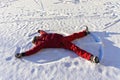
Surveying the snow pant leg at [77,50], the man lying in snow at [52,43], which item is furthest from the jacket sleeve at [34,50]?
the snow pant leg at [77,50]

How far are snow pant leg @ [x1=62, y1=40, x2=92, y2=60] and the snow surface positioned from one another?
0.24 ft

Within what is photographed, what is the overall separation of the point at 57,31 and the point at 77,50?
43.3 inches

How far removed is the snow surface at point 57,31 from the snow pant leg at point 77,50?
0.24 ft

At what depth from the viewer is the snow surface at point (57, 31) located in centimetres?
326

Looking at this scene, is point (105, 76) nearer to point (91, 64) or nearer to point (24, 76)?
point (91, 64)

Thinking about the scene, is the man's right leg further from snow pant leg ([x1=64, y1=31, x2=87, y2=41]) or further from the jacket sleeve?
the jacket sleeve

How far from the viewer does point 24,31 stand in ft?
15.2

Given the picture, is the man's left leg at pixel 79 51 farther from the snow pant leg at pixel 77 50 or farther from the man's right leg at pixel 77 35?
the man's right leg at pixel 77 35

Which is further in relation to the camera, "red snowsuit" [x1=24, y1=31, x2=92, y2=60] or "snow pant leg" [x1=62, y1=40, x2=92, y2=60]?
"red snowsuit" [x1=24, y1=31, x2=92, y2=60]

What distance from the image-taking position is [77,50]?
3.54 metres

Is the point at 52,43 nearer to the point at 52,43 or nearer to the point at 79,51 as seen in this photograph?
Result: the point at 52,43

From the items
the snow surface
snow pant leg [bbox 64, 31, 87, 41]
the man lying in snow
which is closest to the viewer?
the snow surface

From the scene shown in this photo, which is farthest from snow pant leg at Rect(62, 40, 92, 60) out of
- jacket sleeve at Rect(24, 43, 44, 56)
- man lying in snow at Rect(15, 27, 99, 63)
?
jacket sleeve at Rect(24, 43, 44, 56)

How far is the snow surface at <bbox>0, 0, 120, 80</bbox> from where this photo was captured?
326 cm
